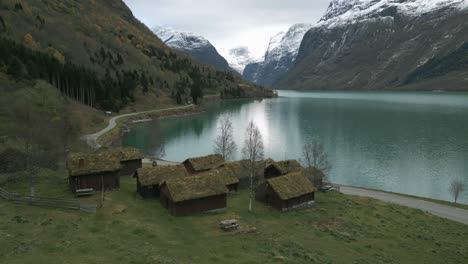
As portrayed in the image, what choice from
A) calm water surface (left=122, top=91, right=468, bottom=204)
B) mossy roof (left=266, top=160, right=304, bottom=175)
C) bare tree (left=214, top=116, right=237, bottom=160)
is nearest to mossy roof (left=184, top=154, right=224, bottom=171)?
mossy roof (left=266, top=160, right=304, bottom=175)

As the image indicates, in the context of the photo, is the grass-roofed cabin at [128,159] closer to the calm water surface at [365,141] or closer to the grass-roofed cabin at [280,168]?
→ the grass-roofed cabin at [280,168]

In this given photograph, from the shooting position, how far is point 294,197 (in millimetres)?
49844

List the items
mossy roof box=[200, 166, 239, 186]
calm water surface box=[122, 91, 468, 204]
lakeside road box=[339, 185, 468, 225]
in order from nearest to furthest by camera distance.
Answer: lakeside road box=[339, 185, 468, 225]
mossy roof box=[200, 166, 239, 186]
calm water surface box=[122, 91, 468, 204]

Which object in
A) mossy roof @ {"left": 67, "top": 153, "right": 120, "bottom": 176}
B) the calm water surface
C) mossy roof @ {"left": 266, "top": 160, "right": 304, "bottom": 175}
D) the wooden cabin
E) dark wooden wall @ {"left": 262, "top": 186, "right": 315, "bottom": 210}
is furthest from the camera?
the calm water surface

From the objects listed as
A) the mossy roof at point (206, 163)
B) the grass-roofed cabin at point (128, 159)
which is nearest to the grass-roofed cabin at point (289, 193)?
the mossy roof at point (206, 163)

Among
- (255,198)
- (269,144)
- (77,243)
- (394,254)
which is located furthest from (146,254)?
(269,144)

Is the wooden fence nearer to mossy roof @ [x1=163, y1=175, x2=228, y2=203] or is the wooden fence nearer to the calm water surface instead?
mossy roof @ [x1=163, y1=175, x2=228, y2=203]

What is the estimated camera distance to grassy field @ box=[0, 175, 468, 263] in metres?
28.8

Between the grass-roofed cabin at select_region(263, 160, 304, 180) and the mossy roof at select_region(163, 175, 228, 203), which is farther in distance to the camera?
the grass-roofed cabin at select_region(263, 160, 304, 180)

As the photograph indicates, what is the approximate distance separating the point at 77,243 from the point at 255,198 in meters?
28.8

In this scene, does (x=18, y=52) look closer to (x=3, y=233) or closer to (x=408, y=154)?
(x=3, y=233)

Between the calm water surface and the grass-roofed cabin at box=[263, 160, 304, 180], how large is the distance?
19.8m

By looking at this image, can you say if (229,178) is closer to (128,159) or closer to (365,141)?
(128,159)

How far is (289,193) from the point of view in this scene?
4975 cm
